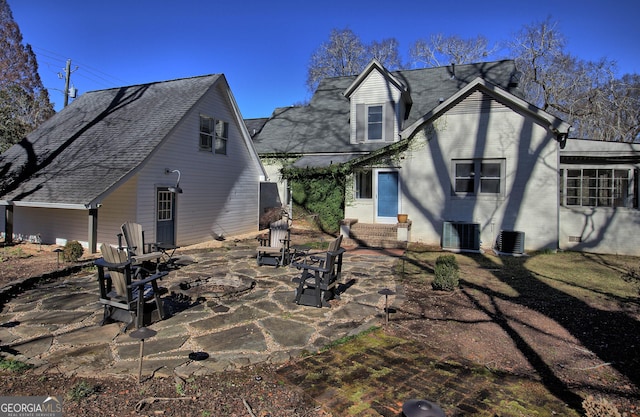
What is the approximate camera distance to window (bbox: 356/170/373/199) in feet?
51.5

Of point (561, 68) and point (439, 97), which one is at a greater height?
point (561, 68)

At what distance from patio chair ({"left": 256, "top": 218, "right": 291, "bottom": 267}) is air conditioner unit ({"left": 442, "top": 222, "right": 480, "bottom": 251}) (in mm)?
6022

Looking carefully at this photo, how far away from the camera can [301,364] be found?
4.15m

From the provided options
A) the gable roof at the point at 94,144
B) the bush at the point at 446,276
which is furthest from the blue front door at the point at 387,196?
the gable roof at the point at 94,144

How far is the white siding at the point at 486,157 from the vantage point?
41.2ft

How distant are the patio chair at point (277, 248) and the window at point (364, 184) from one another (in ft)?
19.7

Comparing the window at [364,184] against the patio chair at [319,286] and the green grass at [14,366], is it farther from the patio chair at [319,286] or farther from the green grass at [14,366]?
the green grass at [14,366]

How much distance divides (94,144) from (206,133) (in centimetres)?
397

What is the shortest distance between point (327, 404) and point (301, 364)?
873 millimetres

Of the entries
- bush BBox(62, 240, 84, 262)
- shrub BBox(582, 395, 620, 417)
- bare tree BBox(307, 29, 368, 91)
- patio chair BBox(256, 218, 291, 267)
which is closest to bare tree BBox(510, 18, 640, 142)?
bare tree BBox(307, 29, 368, 91)

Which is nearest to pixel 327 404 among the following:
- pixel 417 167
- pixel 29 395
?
pixel 29 395

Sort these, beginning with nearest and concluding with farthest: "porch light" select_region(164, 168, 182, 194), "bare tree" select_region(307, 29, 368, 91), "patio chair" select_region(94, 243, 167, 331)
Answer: "patio chair" select_region(94, 243, 167, 331) < "porch light" select_region(164, 168, 182, 194) < "bare tree" select_region(307, 29, 368, 91)

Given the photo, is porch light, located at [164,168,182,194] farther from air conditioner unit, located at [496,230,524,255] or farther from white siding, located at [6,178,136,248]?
air conditioner unit, located at [496,230,524,255]

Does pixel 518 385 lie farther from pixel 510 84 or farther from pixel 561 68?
pixel 561 68
